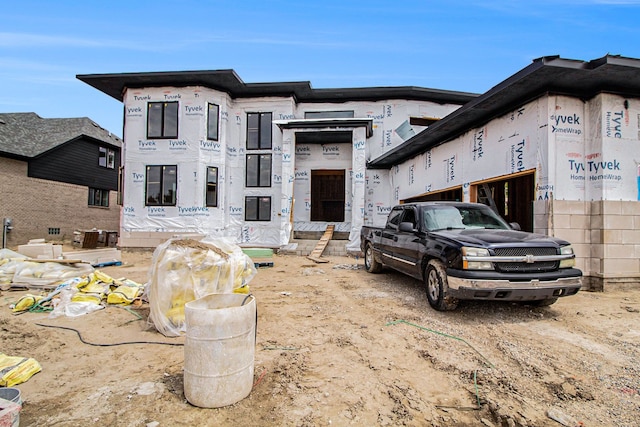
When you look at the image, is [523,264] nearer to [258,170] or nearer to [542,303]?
[542,303]

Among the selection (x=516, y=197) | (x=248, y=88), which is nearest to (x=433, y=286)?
(x=516, y=197)

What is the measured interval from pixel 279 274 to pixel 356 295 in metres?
3.63

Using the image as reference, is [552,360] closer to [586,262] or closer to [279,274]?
[586,262]

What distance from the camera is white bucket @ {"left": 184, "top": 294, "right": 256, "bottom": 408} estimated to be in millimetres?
2543

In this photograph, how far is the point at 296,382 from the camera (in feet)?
9.74

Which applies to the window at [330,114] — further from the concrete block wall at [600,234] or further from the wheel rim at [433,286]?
the wheel rim at [433,286]

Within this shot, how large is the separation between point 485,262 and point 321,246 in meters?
9.93

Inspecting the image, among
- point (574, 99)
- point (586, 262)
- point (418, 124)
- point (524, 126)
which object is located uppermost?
point (418, 124)

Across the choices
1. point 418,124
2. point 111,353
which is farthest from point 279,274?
point 418,124

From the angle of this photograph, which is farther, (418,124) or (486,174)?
(418,124)

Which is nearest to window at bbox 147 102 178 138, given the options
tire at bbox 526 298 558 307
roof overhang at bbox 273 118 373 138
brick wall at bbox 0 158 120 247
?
roof overhang at bbox 273 118 373 138

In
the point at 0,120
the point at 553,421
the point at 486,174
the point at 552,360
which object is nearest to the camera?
the point at 553,421

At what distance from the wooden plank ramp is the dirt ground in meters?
6.99

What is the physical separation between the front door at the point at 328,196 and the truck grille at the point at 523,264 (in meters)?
13.2
